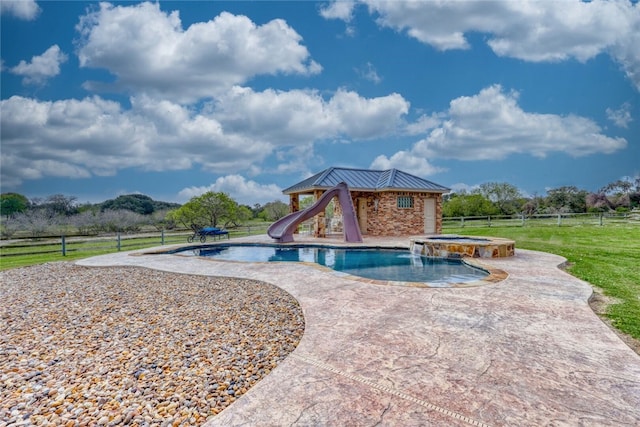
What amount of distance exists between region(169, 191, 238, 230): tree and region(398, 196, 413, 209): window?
13552 millimetres

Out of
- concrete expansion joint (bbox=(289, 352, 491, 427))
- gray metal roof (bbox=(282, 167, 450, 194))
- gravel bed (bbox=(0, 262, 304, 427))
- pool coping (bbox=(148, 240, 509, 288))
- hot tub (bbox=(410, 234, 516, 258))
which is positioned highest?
gray metal roof (bbox=(282, 167, 450, 194))

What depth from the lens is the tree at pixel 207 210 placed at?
24094 mm

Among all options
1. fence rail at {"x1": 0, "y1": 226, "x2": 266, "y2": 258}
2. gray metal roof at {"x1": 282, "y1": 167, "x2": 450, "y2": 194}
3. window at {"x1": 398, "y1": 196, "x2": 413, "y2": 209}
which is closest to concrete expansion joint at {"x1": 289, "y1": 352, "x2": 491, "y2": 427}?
fence rail at {"x1": 0, "y1": 226, "x2": 266, "y2": 258}

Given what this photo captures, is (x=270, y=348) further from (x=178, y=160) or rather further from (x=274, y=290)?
(x=178, y=160)

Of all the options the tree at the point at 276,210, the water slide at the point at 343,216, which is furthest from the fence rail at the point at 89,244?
the tree at the point at 276,210

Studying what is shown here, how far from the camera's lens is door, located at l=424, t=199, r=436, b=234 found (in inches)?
707

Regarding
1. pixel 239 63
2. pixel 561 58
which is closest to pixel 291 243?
pixel 239 63

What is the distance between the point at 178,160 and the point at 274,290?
58.8ft

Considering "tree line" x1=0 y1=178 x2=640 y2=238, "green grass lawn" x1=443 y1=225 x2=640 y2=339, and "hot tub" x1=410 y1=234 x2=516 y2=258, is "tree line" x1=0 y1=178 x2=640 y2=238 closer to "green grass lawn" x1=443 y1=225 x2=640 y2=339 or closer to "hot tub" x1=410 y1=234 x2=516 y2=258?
"hot tub" x1=410 y1=234 x2=516 y2=258

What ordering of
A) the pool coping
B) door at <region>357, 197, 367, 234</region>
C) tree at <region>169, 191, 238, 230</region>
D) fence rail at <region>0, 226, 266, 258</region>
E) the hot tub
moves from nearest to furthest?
the pool coping → the hot tub → fence rail at <region>0, 226, 266, 258</region> → door at <region>357, 197, 367, 234</region> → tree at <region>169, 191, 238, 230</region>

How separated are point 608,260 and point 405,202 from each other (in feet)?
31.5

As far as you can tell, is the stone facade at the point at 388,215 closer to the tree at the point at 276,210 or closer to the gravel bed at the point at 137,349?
the gravel bed at the point at 137,349

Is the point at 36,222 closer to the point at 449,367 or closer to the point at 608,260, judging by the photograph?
the point at 449,367

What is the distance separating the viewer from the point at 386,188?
54.5 ft
